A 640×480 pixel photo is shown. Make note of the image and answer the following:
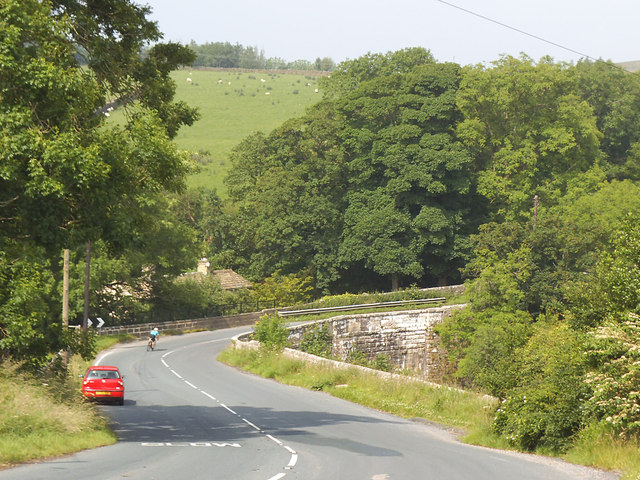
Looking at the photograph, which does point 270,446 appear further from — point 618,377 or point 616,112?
point 616,112

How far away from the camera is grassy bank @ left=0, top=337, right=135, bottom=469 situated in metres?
16.5

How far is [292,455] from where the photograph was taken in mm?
17156

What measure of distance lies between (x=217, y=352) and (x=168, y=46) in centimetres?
3268

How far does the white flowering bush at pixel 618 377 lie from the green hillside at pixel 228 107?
94098 mm

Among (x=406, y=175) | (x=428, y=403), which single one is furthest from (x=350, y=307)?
(x=428, y=403)

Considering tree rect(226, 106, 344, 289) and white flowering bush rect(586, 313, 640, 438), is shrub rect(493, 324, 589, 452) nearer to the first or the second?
white flowering bush rect(586, 313, 640, 438)

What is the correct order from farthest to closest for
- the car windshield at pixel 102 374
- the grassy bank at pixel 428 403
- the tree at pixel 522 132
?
the tree at pixel 522 132, the car windshield at pixel 102 374, the grassy bank at pixel 428 403

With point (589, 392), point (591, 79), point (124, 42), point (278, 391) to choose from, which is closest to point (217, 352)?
point (278, 391)

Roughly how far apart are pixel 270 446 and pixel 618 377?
737cm

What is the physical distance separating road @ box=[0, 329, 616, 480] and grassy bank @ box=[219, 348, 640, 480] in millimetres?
544

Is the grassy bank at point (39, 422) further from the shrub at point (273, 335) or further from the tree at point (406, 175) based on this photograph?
the tree at point (406, 175)

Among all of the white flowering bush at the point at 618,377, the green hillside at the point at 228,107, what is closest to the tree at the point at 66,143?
the white flowering bush at the point at 618,377

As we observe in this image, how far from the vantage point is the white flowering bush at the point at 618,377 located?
52.8 ft

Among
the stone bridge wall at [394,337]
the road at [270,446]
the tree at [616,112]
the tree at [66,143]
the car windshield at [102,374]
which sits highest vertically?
the tree at [616,112]
